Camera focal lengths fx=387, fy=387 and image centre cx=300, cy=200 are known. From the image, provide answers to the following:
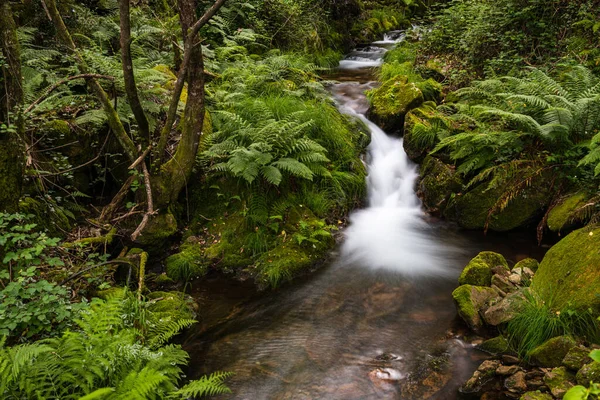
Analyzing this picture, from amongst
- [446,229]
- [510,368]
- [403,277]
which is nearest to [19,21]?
[403,277]

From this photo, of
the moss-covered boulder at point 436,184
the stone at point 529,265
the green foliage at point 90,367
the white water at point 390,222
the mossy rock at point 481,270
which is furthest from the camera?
the moss-covered boulder at point 436,184

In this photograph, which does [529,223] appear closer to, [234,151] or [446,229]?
[446,229]

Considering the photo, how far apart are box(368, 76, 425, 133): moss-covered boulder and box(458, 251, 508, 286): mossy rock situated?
13.6 ft

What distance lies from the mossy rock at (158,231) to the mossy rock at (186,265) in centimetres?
26

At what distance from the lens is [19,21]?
6328 mm

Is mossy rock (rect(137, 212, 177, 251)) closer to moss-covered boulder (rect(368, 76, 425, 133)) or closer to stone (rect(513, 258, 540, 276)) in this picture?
stone (rect(513, 258, 540, 276))

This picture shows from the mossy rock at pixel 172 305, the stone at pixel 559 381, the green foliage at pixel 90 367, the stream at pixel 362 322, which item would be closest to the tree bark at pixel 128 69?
the mossy rock at pixel 172 305

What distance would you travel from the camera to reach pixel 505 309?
3936mm

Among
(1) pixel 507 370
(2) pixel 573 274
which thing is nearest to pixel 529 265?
(2) pixel 573 274

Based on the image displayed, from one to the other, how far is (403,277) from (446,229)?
1.63 meters

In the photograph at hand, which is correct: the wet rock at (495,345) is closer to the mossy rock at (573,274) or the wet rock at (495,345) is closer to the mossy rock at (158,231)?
the mossy rock at (573,274)

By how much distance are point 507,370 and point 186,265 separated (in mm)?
3874

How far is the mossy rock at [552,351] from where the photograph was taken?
329 centimetres

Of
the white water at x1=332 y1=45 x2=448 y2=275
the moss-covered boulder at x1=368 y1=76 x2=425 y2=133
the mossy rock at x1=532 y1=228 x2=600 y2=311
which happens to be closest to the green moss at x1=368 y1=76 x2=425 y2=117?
the moss-covered boulder at x1=368 y1=76 x2=425 y2=133
